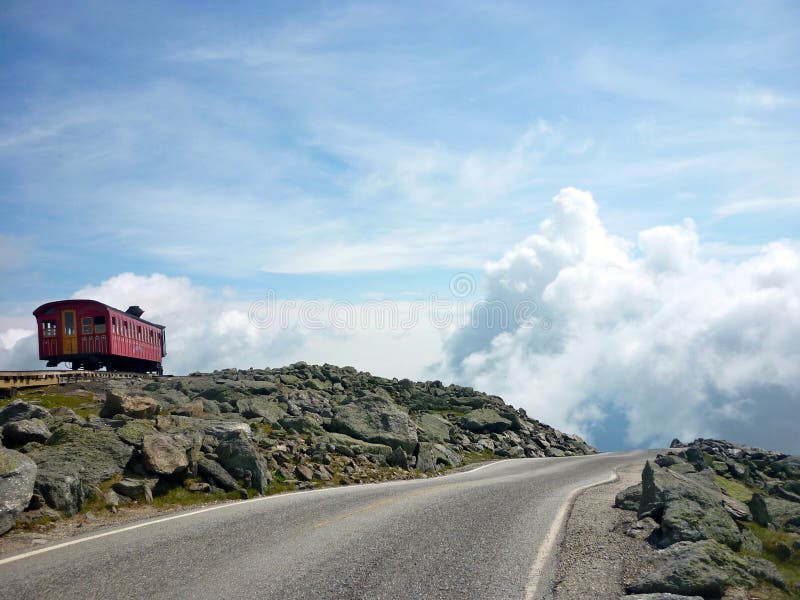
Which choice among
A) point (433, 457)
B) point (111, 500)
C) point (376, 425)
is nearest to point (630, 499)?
point (111, 500)

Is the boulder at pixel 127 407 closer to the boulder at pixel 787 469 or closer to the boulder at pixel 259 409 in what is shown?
the boulder at pixel 259 409

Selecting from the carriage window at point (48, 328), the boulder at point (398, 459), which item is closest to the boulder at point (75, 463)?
the boulder at point (398, 459)

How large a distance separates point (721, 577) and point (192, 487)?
1257 cm

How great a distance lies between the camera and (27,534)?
37.7 feet

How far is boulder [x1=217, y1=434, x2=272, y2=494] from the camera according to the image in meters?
17.4

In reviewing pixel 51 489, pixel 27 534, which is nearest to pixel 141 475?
pixel 51 489

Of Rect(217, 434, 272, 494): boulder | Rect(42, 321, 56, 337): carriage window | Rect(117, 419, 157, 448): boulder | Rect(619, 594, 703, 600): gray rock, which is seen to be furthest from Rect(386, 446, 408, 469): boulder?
Rect(42, 321, 56, 337): carriage window

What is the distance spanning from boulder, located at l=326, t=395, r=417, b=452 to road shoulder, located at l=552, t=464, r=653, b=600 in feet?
39.7

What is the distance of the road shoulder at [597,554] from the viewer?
8.27 metres

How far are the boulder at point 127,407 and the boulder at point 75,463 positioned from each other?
3.77 m

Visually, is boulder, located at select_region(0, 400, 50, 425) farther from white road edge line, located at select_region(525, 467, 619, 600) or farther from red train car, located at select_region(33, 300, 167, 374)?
red train car, located at select_region(33, 300, 167, 374)

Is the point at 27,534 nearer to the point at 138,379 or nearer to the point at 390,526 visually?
the point at 390,526

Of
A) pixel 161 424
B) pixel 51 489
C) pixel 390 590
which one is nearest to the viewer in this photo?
pixel 390 590

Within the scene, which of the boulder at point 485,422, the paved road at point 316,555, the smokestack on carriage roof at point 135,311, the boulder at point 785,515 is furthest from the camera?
the smokestack on carriage roof at point 135,311
